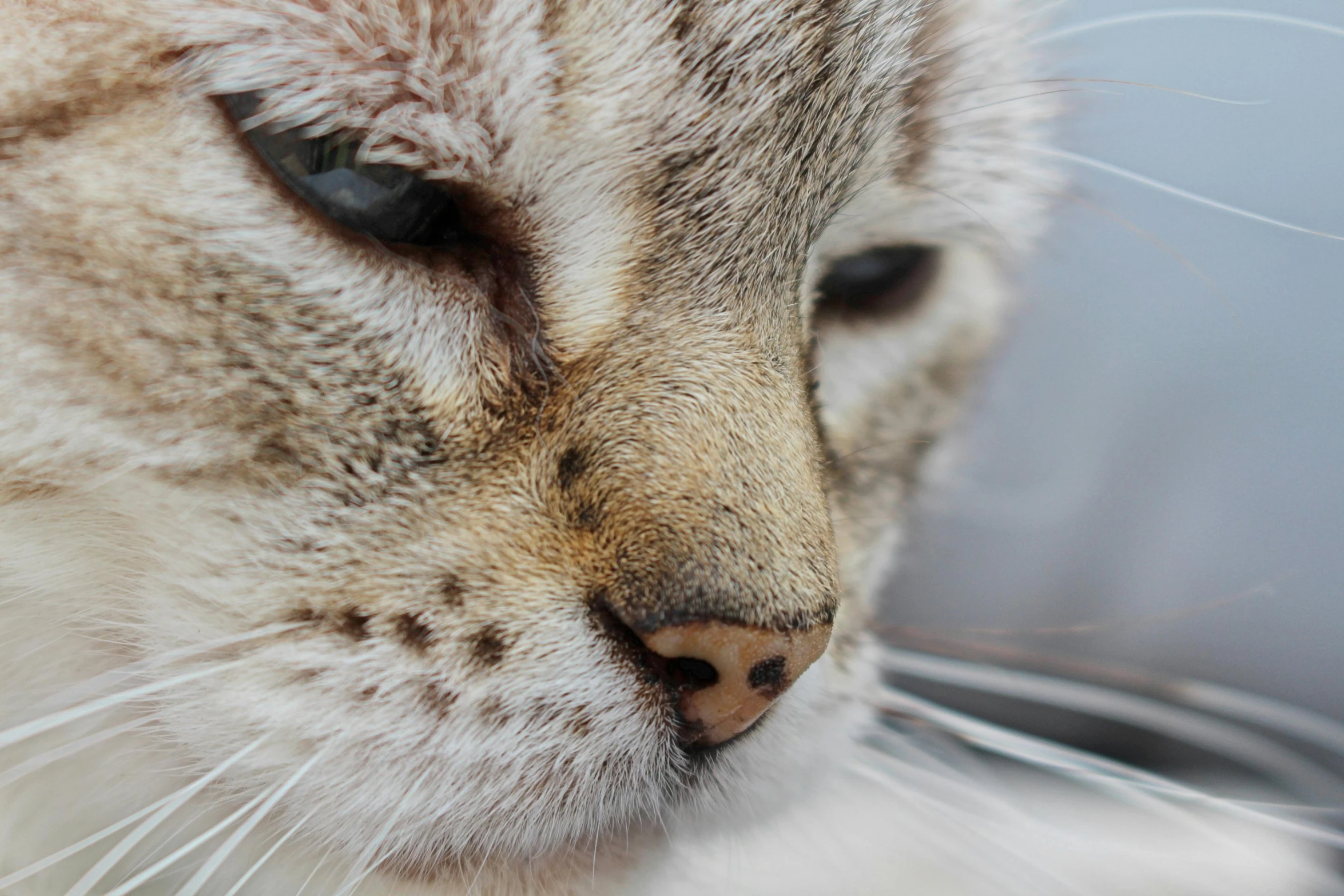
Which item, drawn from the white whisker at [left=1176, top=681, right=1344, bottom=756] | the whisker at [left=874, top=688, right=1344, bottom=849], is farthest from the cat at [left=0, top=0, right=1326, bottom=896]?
the white whisker at [left=1176, top=681, right=1344, bottom=756]

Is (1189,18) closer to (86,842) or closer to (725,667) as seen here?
(725,667)

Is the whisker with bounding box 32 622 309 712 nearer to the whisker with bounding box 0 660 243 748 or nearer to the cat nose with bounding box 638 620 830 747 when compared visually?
the whisker with bounding box 0 660 243 748

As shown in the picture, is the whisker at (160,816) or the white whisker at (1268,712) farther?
the white whisker at (1268,712)

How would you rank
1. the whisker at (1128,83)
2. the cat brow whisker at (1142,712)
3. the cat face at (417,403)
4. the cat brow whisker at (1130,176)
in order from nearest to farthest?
the cat face at (417,403)
the whisker at (1128,83)
the cat brow whisker at (1130,176)
the cat brow whisker at (1142,712)

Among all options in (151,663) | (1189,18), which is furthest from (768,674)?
(1189,18)

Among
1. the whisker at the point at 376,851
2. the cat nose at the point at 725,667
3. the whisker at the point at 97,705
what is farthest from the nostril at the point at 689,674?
the whisker at the point at 97,705

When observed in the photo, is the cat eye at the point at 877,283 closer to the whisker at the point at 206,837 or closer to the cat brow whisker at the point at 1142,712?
the cat brow whisker at the point at 1142,712
